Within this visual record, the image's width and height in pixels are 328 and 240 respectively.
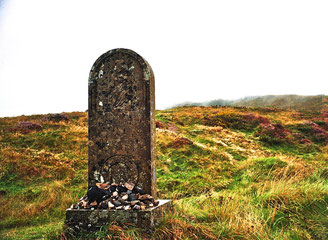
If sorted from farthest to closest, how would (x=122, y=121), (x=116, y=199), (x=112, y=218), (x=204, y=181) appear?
(x=204, y=181)
(x=122, y=121)
(x=116, y=199)
(x=112, y=218)

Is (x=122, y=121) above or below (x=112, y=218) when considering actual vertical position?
above

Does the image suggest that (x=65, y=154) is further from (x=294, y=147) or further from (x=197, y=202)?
(x=294, y=147)

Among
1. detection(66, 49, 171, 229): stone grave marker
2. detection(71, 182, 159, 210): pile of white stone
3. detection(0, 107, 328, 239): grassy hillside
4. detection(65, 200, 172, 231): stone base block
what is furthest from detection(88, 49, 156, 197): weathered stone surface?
detection(0, 107, 328, 239): grassy hillside

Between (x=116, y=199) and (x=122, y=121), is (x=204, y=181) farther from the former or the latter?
(x=116, y=199)

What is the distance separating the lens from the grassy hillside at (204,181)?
4.07 metres

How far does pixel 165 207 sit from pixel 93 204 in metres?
1.23

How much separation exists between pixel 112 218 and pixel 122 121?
1858 millimetres

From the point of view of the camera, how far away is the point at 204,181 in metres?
9.88

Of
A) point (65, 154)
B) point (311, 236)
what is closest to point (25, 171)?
point (65, 154)

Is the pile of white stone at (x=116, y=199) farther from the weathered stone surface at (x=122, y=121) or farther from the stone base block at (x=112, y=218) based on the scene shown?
the weathered stone surface at (x=122, y=121)

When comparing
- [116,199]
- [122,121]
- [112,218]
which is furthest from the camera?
[122,121]

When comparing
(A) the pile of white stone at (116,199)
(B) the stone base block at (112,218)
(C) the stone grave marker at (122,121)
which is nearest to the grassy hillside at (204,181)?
(B) the stone base block at (112,218)

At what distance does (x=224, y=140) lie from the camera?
17594 millimetres

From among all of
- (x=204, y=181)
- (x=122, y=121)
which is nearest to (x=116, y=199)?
(x=122, y=121)
